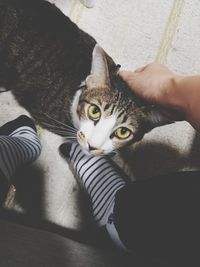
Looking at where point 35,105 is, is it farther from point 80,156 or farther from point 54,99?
point 80,156

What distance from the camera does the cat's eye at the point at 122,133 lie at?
0.96m

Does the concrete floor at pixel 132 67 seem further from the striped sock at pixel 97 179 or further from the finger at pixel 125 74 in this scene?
the finger at pixel 125 74

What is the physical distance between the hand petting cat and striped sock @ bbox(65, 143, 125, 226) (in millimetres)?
314

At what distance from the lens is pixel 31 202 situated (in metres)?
1.13

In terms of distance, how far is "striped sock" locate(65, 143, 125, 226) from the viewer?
109cm

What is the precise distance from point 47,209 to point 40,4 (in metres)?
0.57

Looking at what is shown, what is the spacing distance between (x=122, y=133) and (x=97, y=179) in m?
0.23

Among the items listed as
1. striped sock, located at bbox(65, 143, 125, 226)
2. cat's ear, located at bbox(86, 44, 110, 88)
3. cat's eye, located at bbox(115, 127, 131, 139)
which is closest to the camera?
cat's ear, located at bbox(86, 44, 110, 88)

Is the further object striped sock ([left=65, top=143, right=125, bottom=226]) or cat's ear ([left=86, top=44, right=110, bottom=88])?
striped sock ([left=65, top=143, right=125, bottom=226])

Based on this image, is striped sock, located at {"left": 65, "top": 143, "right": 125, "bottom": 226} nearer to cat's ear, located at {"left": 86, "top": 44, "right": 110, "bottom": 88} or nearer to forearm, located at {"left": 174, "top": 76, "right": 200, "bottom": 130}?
cat's ear, located at {"left": 86, "top": 44, "right": 110, "bottom": 88}

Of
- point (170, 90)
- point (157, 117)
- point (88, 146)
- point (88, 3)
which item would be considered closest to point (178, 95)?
point (170, 90)

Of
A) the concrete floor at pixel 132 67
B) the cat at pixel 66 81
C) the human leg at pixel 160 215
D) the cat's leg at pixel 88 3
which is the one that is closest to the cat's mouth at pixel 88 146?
the cat at pixel 66 81

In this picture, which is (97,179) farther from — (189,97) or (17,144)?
(189,97)

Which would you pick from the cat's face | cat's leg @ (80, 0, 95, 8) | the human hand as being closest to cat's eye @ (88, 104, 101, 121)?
the cat's face
